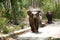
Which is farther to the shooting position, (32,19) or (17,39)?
(32,19)

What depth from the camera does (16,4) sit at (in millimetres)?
18375

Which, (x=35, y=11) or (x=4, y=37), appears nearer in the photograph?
(x=4, y=37)

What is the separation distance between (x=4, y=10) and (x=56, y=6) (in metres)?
13.0

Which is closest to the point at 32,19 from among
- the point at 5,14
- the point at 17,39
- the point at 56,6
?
the point at 17,39

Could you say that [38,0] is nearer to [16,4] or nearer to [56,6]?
[56,6]

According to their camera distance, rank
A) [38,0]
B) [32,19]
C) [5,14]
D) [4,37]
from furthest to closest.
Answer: [38,0], [5,14], [32,19], [4,37]

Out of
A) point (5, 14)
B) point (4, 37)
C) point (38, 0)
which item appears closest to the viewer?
point (4, 37)

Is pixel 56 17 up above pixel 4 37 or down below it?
below

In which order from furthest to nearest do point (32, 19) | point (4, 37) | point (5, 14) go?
point (5, 14) < point (32, 19) < point (4, 37)

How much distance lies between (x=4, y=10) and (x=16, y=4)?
1.11 m

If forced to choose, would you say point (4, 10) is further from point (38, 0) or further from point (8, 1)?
point (38, 0)

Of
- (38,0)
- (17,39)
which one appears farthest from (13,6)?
(38,0)

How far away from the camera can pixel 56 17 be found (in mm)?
28781

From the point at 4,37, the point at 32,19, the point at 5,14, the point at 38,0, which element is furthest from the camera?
the point at 38,0
